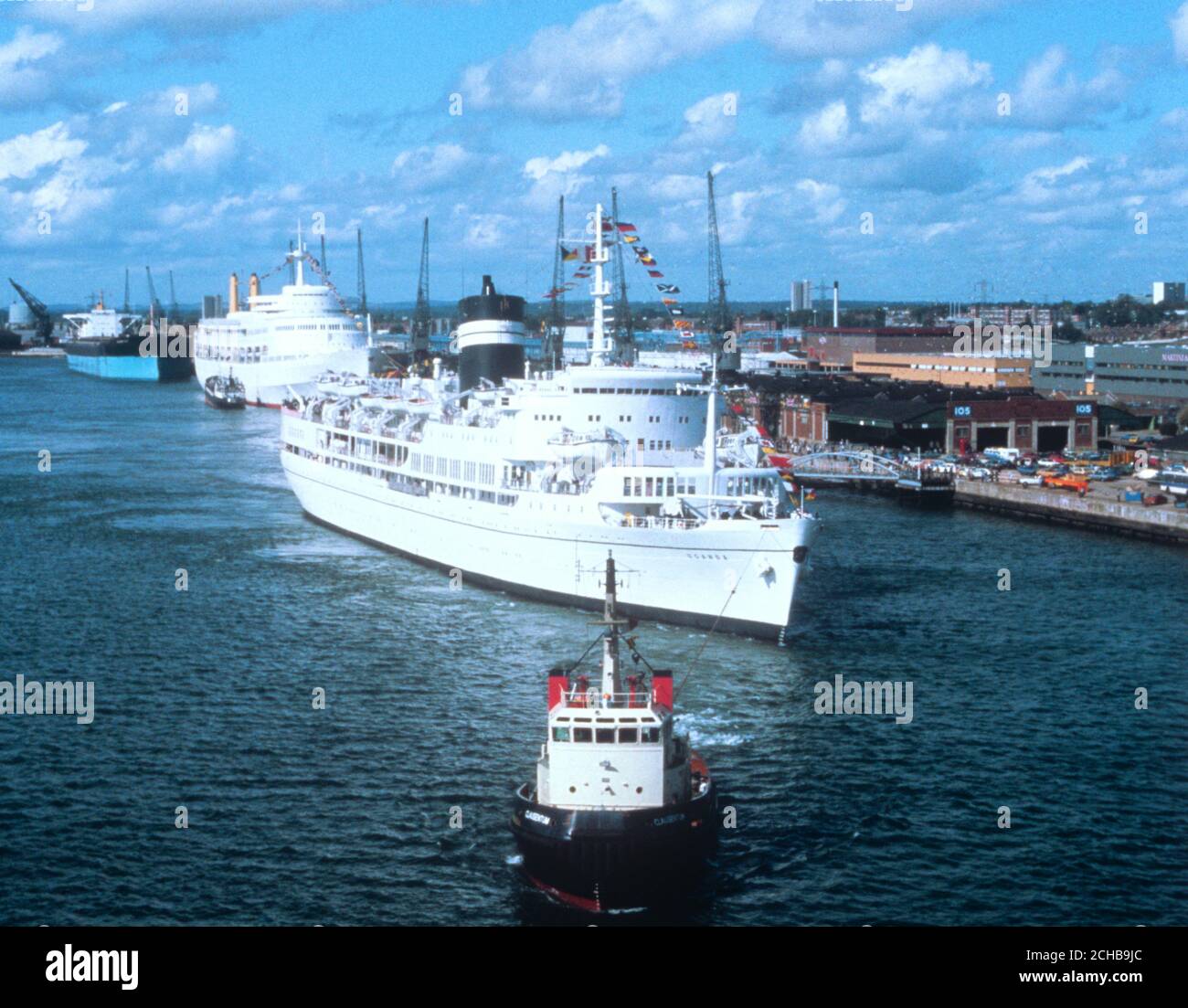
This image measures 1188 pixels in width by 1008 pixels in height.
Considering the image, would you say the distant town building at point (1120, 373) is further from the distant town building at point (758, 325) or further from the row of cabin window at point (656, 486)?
the distant town building at point (758, 325)

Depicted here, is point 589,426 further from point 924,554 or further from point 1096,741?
point 1096,741

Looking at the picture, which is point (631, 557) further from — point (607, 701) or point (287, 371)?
point (287, 371)

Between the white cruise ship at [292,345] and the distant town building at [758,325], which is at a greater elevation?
the distant town building at [758,325]

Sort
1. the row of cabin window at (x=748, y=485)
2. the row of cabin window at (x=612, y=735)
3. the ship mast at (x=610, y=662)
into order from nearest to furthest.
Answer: the row of cabin window at (x=612, y=735) < the ship mast at (x=610, y=662) < the row of cabin window at (x=748, y=485)

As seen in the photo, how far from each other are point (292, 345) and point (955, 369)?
43.3m

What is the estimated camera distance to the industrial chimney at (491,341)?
4553cm

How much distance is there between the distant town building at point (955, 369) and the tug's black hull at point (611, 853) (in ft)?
227

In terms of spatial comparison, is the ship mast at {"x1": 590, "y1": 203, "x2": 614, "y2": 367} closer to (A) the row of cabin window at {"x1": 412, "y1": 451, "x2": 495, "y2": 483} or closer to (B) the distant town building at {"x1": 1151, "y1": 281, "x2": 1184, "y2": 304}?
(A) the row of cabin window at {"x1": 412, "y1": 451, "x2": 495, "y2": 483}

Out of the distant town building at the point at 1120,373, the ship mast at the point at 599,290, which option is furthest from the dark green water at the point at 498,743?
the distant town building at the point at 1120,373

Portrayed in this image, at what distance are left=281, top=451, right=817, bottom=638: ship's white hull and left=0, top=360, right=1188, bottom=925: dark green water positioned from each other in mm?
717

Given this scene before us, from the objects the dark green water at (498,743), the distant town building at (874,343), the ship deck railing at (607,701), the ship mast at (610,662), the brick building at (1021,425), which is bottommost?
the dark green water at (498,743)

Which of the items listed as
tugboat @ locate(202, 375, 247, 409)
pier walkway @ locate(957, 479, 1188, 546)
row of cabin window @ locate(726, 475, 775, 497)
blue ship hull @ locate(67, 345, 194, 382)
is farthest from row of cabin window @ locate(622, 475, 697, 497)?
blue ship hull @ locate(67, 345, 194, 382)

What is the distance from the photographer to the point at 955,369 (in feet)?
287
